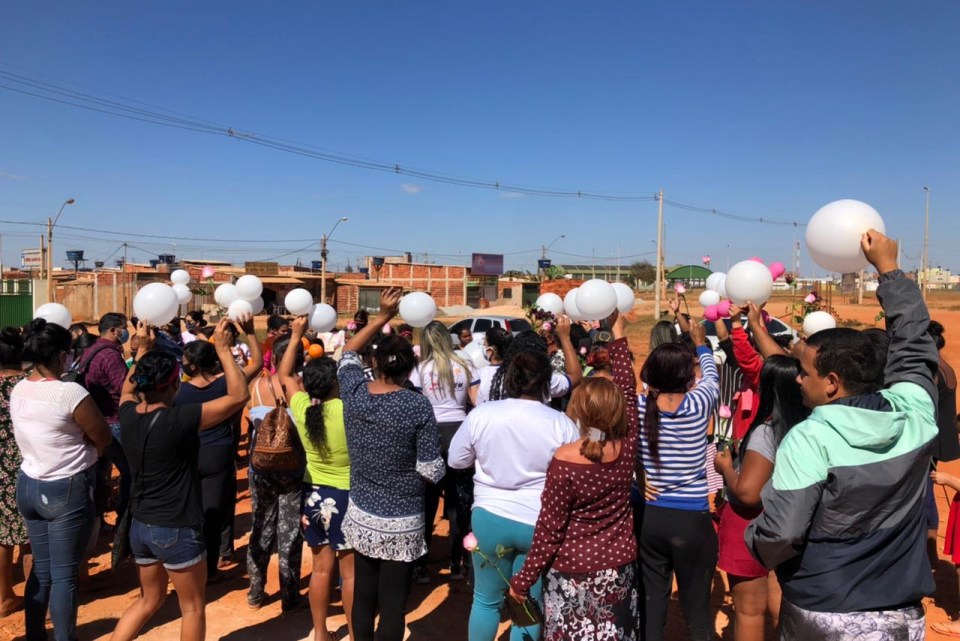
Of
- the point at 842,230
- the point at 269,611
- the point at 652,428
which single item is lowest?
the point at 269,611

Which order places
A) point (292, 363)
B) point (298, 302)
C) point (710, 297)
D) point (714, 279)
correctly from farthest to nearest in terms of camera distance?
point (298, 302), point (714, 279), point (710, 297), point (292, 363)

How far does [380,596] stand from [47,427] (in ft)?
6.71

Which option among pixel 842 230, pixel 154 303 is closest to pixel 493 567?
pixel 842 230

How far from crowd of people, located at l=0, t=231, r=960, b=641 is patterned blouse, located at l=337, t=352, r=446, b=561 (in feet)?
0.04

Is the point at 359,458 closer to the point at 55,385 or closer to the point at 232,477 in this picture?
the point at 55,385

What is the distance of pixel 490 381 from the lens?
4.84 m

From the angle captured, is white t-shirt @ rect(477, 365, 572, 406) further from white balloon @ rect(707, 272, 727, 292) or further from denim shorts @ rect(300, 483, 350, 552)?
white balloon @ rect(707, 272, 727, 292)

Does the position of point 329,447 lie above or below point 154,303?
below

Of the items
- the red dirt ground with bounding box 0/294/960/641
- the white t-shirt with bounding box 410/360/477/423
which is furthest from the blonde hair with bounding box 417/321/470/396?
the red dirt ground with bounding box 0/294/960/641

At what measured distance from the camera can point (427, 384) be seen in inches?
191

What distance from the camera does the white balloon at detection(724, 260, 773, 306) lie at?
Result: 14.4 feet

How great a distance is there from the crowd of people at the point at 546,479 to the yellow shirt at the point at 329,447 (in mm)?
13

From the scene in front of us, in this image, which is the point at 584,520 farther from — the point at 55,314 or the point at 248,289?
the point at 55,314

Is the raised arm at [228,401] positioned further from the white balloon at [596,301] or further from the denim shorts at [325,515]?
the white balloon at [596,301]
